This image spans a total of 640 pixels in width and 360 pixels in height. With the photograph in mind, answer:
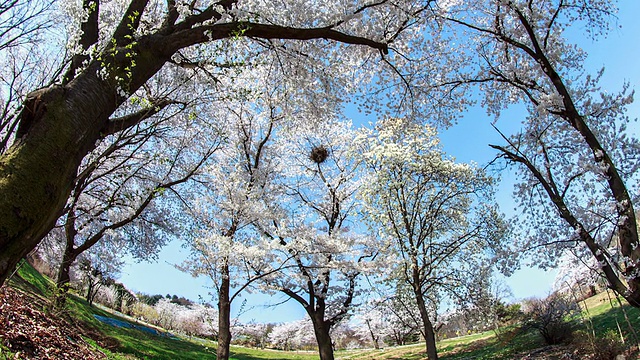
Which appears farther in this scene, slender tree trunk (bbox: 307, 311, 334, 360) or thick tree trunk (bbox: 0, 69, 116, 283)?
slender tree trunk (bbox: 307, 311, 334, 360)

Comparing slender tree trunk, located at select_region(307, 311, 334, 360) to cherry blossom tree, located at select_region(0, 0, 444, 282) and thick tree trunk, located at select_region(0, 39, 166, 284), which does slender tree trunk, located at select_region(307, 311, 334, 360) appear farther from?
thick tree trunk, located at select_region(0, 39, 166, 284)

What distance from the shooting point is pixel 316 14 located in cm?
578

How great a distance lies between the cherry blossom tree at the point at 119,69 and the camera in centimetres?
274

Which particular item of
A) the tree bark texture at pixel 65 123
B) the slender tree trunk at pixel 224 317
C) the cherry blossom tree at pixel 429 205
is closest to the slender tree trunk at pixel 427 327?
the cherry blossom tree at pixel 429 205

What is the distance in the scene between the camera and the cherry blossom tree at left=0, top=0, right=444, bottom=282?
2.74 meters

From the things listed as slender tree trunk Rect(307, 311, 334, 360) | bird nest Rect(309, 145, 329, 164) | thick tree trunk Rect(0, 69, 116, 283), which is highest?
bird nest Rect(309, 145, 329, 164)

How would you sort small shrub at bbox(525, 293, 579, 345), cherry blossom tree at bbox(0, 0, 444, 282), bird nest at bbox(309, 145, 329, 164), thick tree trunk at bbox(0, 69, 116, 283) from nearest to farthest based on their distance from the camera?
thick tree trunk at bbox(0, 69, 116, 283), cherry blossom tree at bbox(0, 0, 444, 282), small shrub at bbox(525, 293, 579, 345), bird nest at bbox(309, 145, 329, 164)

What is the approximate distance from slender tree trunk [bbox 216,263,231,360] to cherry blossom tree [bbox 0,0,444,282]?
522cm

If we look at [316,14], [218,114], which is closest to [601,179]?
[316,14]

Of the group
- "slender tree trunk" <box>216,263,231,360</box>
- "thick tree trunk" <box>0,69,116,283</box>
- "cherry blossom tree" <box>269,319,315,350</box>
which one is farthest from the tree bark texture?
"cherry blossom tree" <box>269,319,315,350</box>

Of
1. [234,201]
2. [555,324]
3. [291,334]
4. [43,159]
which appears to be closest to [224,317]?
[234,201]

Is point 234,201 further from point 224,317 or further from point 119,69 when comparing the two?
point 119,69

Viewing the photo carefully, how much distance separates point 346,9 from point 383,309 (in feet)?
43.6

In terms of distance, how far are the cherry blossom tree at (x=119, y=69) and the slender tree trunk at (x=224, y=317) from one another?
5.22m
